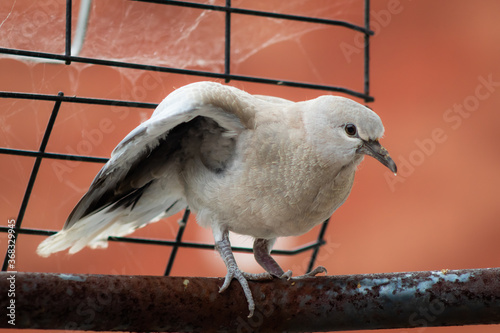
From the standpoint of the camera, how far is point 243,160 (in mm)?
1556

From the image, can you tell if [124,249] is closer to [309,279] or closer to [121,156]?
[121,156]

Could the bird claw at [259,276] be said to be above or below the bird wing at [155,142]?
below

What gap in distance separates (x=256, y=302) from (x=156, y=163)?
1.82 feet

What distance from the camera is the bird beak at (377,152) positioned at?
1.47m

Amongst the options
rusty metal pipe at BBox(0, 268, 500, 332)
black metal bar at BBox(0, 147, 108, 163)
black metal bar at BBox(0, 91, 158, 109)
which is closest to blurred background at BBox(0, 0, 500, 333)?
black metal bar at BBox(0, 147, 108, 163)

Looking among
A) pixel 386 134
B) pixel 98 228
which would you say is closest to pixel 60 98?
pixel 98 228

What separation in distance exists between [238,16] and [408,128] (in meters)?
0.92

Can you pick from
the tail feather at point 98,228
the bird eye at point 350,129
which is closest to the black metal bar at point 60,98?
the tail feather at point 98,228

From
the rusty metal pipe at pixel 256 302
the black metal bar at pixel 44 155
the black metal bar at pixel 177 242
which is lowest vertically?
the rusty metal pipe at pixel 256 302

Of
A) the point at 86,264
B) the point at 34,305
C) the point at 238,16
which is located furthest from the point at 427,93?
the point at 34,305

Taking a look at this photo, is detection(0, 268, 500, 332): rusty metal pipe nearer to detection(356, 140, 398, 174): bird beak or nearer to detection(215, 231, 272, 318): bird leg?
detection(215, 231, 272, 318): bird leg

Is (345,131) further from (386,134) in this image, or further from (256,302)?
(386,134)

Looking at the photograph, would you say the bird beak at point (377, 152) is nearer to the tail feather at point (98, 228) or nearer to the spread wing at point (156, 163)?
the spread wing at point (156, 163)

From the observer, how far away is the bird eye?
149 cm
